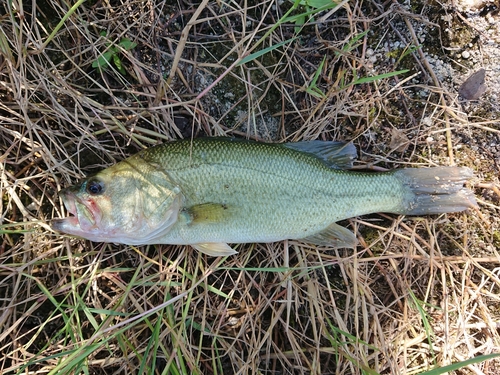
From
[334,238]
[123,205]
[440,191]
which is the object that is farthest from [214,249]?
[440,191]

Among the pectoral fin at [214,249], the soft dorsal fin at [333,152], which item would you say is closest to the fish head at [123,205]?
the pectoral fin at [214,249]

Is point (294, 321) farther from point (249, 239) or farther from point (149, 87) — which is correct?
point (149, 87)

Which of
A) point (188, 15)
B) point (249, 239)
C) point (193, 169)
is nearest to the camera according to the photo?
point (193, 169)

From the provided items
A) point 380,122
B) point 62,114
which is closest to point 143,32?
point 62,114

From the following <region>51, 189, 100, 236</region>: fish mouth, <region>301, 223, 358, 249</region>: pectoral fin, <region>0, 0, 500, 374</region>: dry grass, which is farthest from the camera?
<region>301, 223, 358, 249</region>: pectoral fin

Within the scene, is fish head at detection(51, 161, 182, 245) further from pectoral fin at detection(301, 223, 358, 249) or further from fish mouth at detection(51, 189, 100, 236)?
pectoral fin at detection(301, 223, 358, 249)

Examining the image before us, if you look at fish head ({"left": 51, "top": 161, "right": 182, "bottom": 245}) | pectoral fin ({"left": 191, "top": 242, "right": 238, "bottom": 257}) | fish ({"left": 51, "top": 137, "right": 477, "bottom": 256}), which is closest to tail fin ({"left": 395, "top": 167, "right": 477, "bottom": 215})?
fish ({"left": 51, "top": 137, "right": 477, "bottom": 256})
